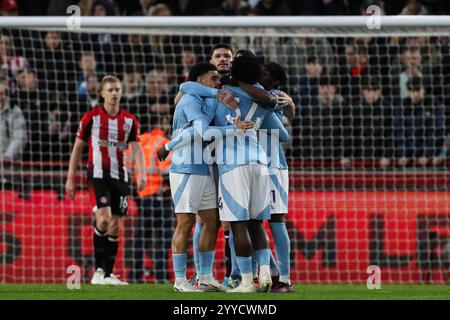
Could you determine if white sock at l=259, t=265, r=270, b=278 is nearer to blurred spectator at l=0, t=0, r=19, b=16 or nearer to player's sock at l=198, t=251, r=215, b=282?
→ player's sock at l=198, t=251, r=215, b=282

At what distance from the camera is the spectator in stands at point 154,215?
14.0 meters

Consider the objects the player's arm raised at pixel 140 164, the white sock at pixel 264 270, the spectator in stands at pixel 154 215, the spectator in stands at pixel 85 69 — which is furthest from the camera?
the spectator in stands at pixel 85 69

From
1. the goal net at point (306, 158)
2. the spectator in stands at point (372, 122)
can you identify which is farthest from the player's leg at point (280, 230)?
the spectator in stands at point (372, 122)

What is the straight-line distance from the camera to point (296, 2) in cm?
A: 1755

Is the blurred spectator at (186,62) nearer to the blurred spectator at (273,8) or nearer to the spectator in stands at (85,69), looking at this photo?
the spectator in stands at (85,69)

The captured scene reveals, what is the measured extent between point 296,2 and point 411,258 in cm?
531

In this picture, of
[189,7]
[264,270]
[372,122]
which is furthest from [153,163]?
[264,270]

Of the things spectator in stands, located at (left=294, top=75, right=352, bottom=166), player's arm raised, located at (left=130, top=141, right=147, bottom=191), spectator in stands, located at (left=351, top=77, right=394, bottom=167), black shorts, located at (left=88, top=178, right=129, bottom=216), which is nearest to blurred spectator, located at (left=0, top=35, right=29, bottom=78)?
player's arm raised, located at (left=130, top=141, right=147, bottom=191)

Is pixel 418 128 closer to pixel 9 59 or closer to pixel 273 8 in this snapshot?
pixel 273 8

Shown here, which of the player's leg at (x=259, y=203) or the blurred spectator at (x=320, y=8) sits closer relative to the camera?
the player's leg at (x=259, y=203)

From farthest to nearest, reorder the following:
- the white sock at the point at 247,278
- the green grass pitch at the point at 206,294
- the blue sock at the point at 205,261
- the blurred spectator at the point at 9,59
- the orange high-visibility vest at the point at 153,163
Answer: the blurred spectator at the point at 9,59
the orange high-visibility vest at the point at 153,163
the blue sock at the point at 205,261
the white sock at the point at 247,278
the green grass pitch at the point at 206,294

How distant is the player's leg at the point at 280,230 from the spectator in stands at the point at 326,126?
13.5 ft

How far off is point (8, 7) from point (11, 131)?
378 centimetres
